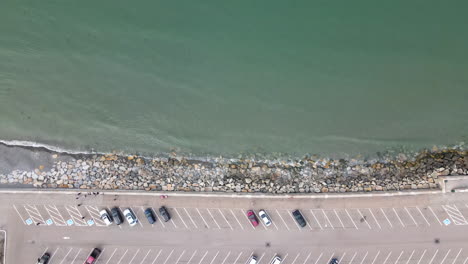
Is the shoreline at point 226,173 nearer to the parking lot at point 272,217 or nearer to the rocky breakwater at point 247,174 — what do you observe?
→ the rocky breakwater at point 247,174

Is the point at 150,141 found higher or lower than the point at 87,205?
higher

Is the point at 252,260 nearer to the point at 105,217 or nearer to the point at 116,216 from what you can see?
the point at 116,216

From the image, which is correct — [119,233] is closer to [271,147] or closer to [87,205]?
[87,205]

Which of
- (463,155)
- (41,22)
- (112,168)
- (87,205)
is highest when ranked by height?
(41,22)

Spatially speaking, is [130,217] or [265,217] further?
[130,217]

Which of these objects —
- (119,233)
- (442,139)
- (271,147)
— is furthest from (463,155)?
(119,233)

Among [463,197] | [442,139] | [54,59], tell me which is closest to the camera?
[463,197]

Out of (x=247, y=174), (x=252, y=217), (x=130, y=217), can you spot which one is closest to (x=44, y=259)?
(x=130, y=217)
